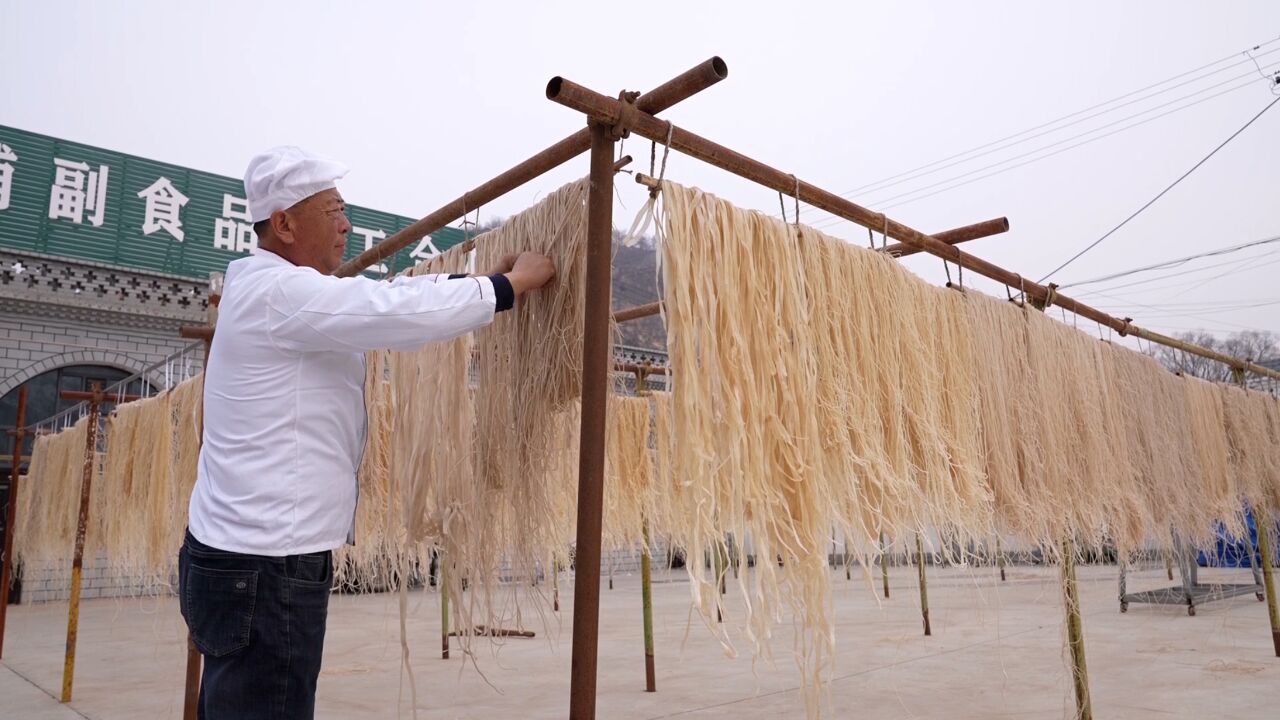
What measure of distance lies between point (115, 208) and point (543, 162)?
12.5 m

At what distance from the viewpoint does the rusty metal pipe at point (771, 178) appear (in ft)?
6.00

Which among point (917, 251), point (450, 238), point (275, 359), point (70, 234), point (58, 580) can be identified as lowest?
point (58, 580)

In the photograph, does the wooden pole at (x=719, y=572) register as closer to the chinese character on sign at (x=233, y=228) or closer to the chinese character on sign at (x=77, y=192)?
the chinese character on sign at (x=77, y=192)

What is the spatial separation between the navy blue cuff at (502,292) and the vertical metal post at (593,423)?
0.18 m

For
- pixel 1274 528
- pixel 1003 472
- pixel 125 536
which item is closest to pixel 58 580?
pixel 125 536

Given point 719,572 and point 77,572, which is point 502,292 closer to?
point 719,572

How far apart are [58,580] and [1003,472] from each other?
1262 centimetres

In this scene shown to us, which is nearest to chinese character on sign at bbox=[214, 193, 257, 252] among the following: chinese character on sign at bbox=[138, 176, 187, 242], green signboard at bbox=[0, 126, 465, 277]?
green signboard at bbox=[0, 126, 465, 277]

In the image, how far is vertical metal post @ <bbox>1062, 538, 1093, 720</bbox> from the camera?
11.6ft

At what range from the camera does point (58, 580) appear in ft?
36.4

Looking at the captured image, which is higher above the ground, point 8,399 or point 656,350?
point 656,350

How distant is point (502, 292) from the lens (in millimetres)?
1824

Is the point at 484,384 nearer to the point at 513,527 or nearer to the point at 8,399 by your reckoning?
the point at 513,527

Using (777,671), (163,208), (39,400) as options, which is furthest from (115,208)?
(777,671)
